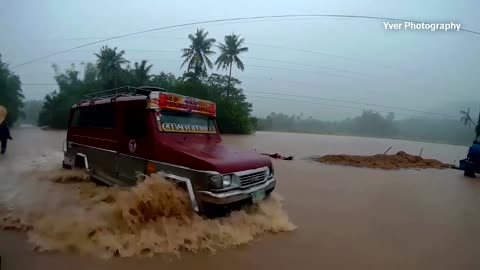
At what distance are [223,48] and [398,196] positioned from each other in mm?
38614

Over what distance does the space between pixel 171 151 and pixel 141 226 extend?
1114 millimetres

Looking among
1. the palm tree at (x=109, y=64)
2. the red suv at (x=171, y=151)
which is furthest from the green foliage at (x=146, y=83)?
the red suv at (x=171, y=151)

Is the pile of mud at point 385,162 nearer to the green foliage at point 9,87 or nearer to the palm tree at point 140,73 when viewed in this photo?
the green foliage at point 9,87

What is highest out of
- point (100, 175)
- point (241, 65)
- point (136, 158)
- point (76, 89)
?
point (241, 65)

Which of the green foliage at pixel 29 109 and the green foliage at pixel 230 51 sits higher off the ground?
the green foliage at pixel 230 51

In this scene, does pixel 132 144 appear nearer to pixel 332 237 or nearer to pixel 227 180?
pixel 227 180

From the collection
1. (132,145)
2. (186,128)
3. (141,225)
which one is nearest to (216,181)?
(141,225)

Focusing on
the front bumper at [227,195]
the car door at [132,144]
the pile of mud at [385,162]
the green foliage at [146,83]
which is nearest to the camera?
the front bumper at [227,195]

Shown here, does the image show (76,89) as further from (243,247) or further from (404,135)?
(404,135)

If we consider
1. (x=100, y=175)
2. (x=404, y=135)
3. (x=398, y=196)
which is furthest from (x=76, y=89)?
(x=404, y=135)

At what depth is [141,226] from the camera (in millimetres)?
3939

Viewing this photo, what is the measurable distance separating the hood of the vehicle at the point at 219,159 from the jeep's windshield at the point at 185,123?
0.36 metres

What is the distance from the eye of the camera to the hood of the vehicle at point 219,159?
13.3ft

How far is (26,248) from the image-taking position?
11.6ft
